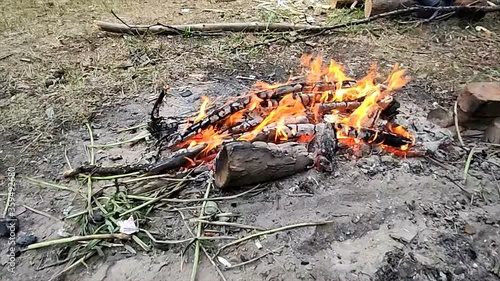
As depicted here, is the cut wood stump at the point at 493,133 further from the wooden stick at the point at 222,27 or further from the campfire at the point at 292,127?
the wooden stick at the point at 222,27

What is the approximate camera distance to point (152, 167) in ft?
8.41

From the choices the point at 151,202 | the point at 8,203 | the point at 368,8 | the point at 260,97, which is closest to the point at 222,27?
the point at 368,8

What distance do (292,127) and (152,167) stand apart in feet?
2.65

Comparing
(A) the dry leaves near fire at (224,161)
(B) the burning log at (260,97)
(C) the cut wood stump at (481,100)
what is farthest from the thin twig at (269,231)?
(C) the cut wood stump at (481,100)

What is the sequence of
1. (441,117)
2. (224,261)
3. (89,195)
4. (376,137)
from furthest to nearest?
(441,117)
(376,137)
(89,195)
(224,261)

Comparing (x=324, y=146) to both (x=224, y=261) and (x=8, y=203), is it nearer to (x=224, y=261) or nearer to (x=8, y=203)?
(x=224, y=261)

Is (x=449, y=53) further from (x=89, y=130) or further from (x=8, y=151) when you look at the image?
(x=8, y=151)

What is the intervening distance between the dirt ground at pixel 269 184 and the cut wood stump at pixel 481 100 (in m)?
0.18

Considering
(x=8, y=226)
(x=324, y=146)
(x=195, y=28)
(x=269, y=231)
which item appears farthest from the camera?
(x=195, y=28)

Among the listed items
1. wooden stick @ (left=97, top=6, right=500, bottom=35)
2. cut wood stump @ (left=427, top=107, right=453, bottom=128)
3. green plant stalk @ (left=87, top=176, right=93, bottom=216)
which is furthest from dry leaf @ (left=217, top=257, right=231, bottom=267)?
wooden stick @ (left=97, top=6, right=500, bottom=35)

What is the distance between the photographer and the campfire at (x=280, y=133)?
2381mm

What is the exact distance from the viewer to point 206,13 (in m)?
5.04

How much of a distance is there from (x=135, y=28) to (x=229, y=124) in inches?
85.9

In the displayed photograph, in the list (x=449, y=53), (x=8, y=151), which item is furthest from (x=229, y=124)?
(x=449, y=53)
